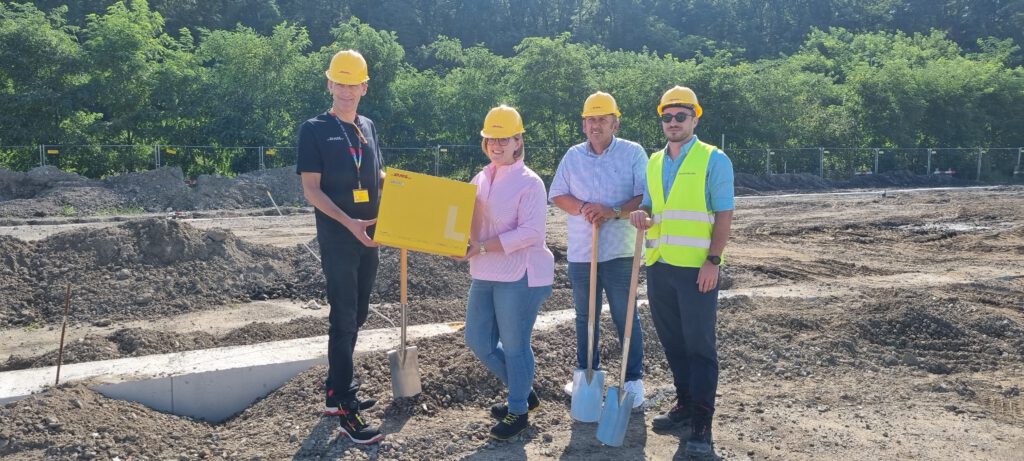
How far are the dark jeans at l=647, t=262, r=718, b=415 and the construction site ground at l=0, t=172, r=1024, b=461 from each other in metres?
0.38

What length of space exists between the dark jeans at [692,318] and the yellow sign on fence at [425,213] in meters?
1.10

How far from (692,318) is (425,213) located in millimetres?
1514

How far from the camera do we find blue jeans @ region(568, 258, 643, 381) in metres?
4.77

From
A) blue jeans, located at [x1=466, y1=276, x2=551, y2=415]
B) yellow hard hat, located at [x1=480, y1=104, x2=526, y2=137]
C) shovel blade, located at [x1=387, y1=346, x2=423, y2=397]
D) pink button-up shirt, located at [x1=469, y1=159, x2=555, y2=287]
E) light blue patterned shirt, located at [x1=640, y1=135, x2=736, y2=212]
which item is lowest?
shovel blade, located at [x1=387, y1=346, x2=423, y2=397]

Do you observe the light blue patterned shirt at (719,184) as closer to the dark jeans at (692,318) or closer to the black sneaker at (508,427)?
the dark jeans at (692,318)

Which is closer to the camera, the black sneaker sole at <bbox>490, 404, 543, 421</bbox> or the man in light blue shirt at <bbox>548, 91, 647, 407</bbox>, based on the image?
the black sneaker sole at <bbox>490, 404, 543, 421</bbox>

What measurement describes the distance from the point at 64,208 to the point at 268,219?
4.63 m

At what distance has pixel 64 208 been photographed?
18.6m

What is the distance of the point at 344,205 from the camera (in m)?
4.32

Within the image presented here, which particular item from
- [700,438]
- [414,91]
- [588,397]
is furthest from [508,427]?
[414,91]

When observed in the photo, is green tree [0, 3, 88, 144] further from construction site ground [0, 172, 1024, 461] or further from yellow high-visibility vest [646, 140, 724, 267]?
yellow high-visibility vest [646, 140, 724, 267]

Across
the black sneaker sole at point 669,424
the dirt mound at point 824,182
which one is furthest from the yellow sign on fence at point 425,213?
the dirt mound at point 824,182

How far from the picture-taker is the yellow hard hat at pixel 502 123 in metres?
4.23

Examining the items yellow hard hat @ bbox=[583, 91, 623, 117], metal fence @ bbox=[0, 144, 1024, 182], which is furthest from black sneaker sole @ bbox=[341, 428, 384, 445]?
metal fence @ bbox=[0, 144, 1024, 182]
